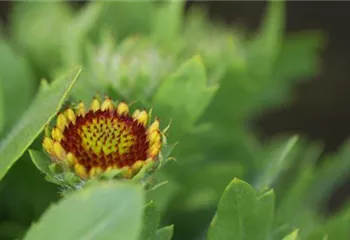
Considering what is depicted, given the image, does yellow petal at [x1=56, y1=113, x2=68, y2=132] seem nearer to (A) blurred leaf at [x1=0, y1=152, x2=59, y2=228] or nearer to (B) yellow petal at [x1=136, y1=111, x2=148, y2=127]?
(B) yellow petal at [x1=136, y1=111, x2=148, y2=127]

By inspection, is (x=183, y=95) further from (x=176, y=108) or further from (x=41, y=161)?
(x=41, y=161)

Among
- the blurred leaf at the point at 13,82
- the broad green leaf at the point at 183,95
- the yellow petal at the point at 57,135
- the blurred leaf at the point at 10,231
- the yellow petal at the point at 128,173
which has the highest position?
the blurred leaf at the point at 13,82

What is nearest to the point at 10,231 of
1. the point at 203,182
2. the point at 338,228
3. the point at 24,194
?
the point at 24,194

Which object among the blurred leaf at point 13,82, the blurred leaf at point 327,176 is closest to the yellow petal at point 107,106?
the blurred leaf at point 13,82

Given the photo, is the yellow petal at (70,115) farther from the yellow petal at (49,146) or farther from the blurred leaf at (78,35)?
the blurred leaf at (78,35)

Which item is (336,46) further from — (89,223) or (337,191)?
(89,223)

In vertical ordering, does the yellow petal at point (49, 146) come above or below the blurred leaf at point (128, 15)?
below
